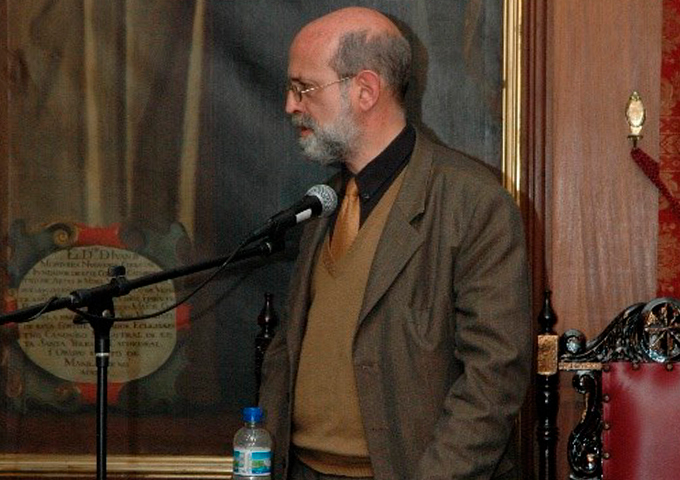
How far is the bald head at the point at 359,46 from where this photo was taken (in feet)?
9.27

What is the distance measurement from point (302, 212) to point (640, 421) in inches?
40.0

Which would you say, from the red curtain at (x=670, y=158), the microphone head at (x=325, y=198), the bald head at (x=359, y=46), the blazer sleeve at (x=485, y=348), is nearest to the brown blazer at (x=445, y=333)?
the blazer sleeve at (x=485, y=348)

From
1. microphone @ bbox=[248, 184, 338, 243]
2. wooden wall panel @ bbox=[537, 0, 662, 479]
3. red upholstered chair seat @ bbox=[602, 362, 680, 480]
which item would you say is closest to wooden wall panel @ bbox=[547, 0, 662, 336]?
wooden wall panel @ bbox=[537, 0, 662, 479]

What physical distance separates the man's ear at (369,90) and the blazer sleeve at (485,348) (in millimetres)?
387

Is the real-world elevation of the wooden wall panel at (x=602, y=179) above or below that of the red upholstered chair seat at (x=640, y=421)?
above

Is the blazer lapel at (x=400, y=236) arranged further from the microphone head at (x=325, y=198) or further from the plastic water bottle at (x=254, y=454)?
the plastic water bottle at (x=254, y=454)

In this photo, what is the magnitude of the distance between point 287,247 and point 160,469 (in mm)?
731

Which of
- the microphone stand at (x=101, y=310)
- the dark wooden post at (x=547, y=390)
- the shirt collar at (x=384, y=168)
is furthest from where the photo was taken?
the dark wooden post at (x=547, y=390)

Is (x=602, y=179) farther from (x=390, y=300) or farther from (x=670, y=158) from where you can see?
(x=390, y=300)

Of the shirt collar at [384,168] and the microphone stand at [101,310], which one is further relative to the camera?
the shirt collar at [384,168]

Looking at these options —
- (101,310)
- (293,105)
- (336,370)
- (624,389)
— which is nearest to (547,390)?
(624,389)

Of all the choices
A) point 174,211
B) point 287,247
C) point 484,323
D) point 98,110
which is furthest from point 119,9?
point 484,323

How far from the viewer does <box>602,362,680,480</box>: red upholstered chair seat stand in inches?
116

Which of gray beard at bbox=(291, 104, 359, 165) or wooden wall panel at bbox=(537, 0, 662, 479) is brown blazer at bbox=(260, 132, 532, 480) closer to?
gray beard at bbox=(291, 104, 359, 165)
